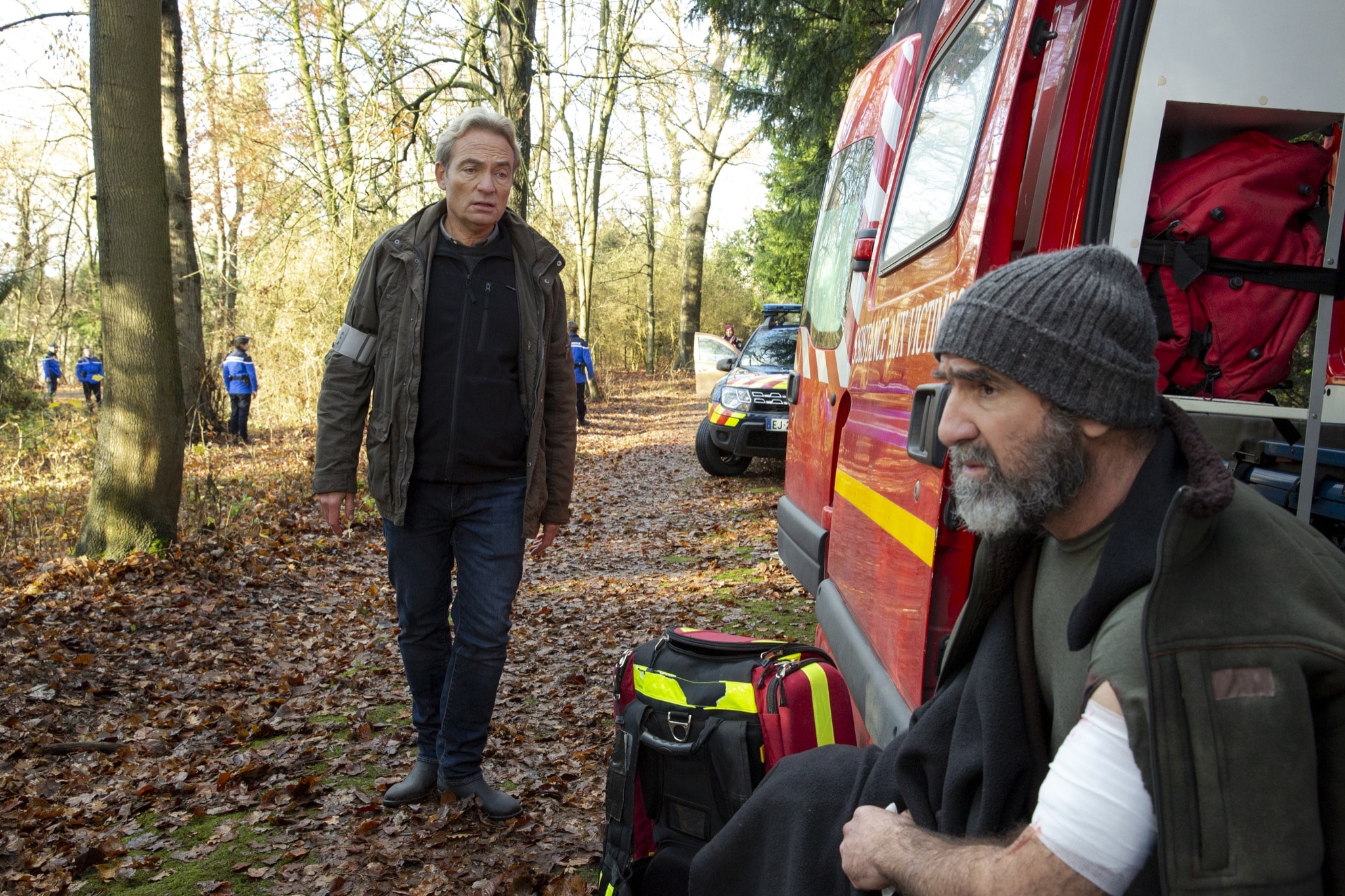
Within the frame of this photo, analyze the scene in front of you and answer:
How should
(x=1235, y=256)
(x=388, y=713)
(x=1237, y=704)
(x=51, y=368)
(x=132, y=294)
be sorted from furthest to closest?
(x=51, y=368), (x=132, y=294), (x=388, y=713), (x=1235, y=256), (x=1237, y=704)

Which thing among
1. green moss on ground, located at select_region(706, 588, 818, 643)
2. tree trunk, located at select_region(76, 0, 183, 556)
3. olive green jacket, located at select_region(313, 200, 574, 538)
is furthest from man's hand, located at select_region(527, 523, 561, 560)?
tree trunk, located at select_region(76, 0, 183, 556)

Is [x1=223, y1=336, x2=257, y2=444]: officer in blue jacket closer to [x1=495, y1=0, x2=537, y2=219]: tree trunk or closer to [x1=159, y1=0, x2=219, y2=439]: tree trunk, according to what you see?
[x1=159, y1=0, x2=219, y2=439]: tree trunk

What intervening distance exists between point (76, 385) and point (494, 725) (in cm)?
4286

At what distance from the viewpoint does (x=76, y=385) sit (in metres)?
40.6

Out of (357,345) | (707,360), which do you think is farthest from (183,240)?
(707,360)

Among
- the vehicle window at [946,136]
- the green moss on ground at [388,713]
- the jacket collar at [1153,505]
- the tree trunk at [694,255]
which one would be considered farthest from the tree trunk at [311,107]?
the tree trunk at [694,255]

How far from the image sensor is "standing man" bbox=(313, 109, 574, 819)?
3422mm

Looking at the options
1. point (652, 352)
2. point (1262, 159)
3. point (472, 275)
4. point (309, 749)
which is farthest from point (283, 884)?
point (652, 352)

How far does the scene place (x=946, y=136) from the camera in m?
3.12

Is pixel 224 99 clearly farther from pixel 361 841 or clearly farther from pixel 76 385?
pixel 76 385

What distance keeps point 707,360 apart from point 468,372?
23456mm

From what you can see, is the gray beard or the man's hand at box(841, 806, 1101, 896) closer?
the man's hand at box(841, 806, 1101, 896)

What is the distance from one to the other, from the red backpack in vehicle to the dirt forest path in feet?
7.86

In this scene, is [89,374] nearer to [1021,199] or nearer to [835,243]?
[835,243]
